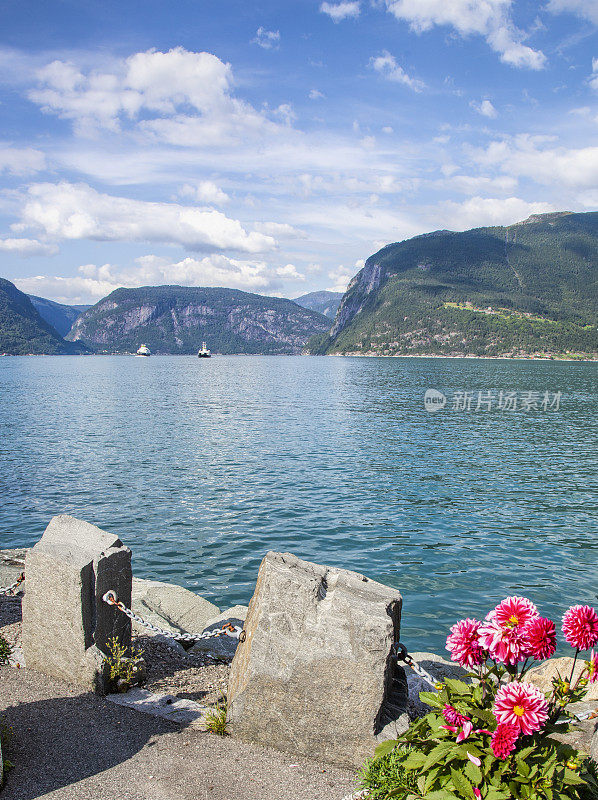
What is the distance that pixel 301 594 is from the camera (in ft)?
20.6

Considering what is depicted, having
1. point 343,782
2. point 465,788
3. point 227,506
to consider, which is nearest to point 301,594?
point 343,782

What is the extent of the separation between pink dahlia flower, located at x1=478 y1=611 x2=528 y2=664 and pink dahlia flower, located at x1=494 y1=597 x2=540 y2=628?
37 millimetres

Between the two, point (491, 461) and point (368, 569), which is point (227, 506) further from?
point (491, 461)

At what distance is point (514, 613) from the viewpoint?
15.1ft

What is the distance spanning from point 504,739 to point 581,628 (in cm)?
112

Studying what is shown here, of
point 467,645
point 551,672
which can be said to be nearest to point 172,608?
point 551,672

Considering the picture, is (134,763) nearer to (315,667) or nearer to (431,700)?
(315,667)

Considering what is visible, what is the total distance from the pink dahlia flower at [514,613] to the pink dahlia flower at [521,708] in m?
0.44

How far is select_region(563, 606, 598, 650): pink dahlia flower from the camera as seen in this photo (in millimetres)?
4707

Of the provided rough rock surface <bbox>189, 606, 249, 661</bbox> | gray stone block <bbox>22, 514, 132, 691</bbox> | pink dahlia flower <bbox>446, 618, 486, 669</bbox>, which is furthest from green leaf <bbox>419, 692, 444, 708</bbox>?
rough rock surface <bbox>189, 606, 249, 661</bbox>

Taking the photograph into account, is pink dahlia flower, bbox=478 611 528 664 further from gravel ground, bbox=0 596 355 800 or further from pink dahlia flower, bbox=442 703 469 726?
gravel ground, bbox=0 596 355 800

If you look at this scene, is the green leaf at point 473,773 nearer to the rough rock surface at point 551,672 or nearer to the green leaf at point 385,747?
the green leaf at point 385,747

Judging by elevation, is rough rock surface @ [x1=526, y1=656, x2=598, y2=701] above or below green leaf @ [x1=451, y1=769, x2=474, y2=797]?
below

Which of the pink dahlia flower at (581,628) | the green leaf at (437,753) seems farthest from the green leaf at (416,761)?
the pink dahlia flower at (581,628)
